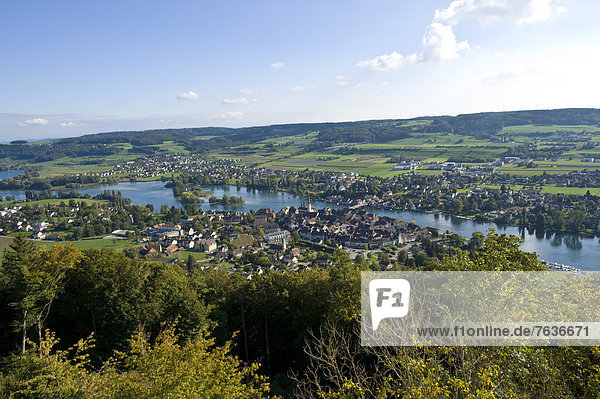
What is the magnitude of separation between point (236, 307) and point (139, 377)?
5.48 meters

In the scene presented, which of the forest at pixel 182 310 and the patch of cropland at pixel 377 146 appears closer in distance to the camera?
the forest at pixel 182 310

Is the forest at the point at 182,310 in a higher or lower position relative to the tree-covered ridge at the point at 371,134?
lower

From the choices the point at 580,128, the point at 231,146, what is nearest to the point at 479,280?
the point at 580,128

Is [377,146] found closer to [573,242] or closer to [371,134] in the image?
[371,134]

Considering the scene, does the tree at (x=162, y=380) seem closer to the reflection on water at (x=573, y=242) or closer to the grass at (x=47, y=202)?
the reflection on water at (x=573, y=242)

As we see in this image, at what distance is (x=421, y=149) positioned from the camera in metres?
86.9

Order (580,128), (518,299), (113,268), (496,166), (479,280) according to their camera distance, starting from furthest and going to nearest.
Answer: (580,128) → (496,166) → (113,268) → (479,280) → (518,299)

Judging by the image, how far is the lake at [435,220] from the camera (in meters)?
23.9

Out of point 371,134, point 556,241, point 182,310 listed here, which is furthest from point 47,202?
point 371,134

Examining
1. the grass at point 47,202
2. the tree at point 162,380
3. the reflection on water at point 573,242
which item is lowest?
the reflection on water at point 573,242

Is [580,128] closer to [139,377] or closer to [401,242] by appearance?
[401,242]

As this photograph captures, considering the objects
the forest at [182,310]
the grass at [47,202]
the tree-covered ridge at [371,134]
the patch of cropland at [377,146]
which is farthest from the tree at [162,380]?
the tree-covered ridge at [371,134]

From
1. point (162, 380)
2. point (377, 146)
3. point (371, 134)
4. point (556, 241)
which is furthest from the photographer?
point (371, 134)

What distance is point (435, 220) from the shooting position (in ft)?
118
